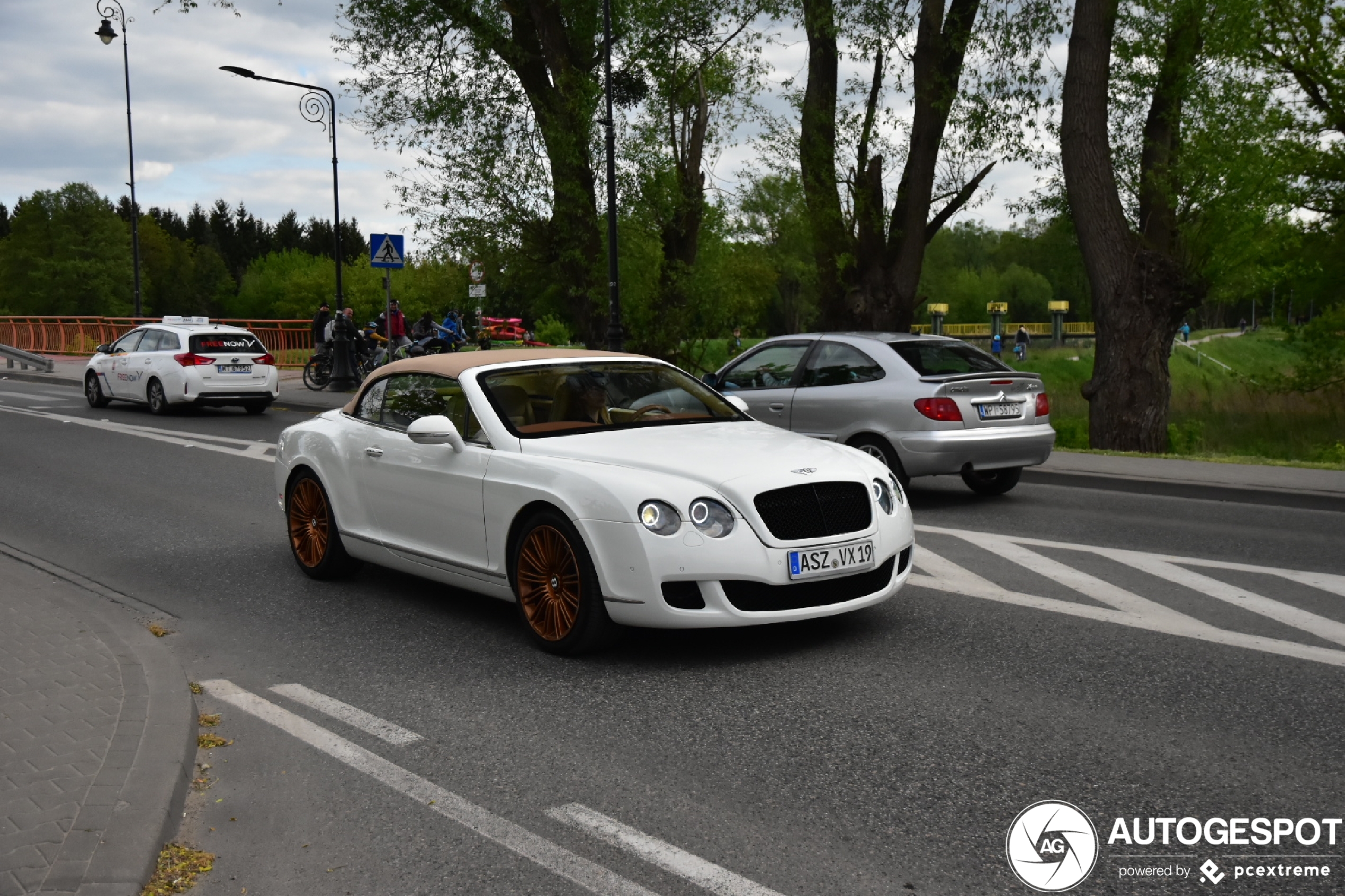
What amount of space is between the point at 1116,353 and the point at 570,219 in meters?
11.2

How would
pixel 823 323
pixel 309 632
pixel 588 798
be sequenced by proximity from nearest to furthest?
pixel 588 798 → pixel 309 632 → pixel 823 323

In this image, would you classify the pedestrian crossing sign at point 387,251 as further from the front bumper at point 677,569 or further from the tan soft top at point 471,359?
the front bumper at point 677,569

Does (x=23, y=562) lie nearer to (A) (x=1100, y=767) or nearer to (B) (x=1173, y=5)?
(A) (x=1100, y=767)

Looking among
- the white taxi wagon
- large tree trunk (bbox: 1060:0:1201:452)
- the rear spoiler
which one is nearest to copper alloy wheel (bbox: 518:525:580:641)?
the rear spoiler

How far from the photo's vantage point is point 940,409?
11.2 metres

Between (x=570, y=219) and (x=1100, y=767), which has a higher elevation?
(x=570, y=219)

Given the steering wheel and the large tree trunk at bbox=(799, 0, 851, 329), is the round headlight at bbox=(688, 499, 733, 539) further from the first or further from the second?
the large tree trunk at bbox=(799, 0, 851, 329)

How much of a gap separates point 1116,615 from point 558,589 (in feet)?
9.74

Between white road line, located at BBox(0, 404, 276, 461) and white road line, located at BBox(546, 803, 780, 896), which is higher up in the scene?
white road line, located at BBox(546, 803, 780, 896)

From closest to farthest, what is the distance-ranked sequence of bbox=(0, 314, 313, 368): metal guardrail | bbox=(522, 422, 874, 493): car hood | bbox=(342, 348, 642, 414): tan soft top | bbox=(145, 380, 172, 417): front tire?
bbox=(522, 422, 874, 493): car hood
bbox=(342, 348, 642, 414): tan soft top
bbox=(145, 380, 172, 417): front tire
bbox=(0, 314, 313, 368): metal guardrail

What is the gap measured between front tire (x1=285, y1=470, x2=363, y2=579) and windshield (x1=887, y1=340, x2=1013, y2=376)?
531cm

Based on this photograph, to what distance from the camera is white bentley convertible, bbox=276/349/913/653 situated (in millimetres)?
5957

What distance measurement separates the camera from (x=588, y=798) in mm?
4465

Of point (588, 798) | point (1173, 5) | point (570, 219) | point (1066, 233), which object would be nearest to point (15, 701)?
point (588, 798)
